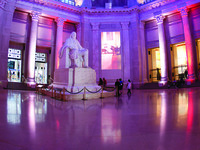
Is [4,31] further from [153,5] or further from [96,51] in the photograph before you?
[153,5]

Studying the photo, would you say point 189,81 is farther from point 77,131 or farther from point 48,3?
point 48,3

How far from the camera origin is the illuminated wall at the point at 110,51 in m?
19.1

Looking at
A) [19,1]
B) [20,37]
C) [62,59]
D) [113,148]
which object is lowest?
[113,148]

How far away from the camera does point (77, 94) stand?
681 cm

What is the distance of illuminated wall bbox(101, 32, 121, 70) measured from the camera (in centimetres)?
1911

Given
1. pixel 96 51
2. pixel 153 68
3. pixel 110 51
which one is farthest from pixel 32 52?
pixel 153 68

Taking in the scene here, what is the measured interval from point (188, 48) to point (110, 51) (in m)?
8.96

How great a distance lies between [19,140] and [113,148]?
51.2 inches

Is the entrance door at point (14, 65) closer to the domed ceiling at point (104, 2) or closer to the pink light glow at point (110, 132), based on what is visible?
the domed ceiling at point (104, 2)

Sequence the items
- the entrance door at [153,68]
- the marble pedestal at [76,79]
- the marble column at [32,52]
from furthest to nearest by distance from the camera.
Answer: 1. the entrance door at [153,68]
2. the marble column at [32,52]
3. the marble pedestal at [76,79]

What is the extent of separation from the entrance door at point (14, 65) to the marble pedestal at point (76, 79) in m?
11.4

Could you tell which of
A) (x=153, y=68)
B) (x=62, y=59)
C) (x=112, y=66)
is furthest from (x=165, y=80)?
(x=62, y=59)

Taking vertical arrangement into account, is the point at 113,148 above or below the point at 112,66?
below

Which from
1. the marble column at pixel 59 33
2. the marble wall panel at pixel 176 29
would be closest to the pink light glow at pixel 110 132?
the marble column at pixel 59 33
